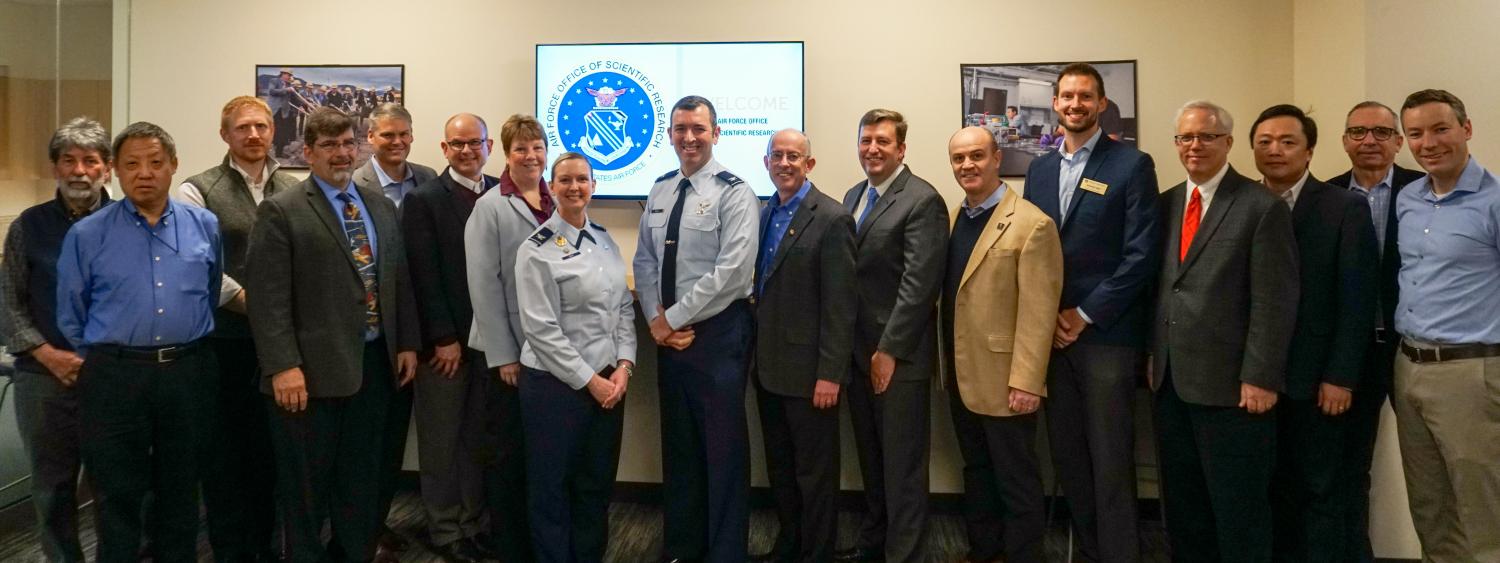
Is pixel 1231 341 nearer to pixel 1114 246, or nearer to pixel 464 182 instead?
pixel 1114 246

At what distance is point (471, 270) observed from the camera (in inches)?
119

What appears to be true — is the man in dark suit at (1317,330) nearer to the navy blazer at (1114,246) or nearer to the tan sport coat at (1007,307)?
the navy blazer at (1114,246)

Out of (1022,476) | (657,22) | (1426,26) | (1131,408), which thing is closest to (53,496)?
(657,22)

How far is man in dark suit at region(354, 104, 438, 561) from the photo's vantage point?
3287 mm

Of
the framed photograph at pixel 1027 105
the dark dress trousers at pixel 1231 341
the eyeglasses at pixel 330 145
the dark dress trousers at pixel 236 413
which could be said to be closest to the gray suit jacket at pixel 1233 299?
the dark dress trousers at pixel 1231 341

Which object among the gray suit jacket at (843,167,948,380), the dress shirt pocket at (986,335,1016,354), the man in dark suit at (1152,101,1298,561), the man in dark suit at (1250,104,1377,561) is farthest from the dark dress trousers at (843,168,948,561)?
the man in dark suit at (1250,104,1377,561)

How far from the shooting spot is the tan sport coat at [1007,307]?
2.97 m

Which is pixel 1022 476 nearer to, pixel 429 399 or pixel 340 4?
pixel 429 399

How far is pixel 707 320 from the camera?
3.04 m

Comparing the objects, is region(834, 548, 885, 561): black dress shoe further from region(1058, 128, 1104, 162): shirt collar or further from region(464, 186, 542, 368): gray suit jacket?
region(1058, 128, 1104, 162): shirt collar

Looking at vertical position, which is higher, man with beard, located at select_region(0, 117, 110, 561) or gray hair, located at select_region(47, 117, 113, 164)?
gray hair, located at select_region(47, 117, 113, 164)

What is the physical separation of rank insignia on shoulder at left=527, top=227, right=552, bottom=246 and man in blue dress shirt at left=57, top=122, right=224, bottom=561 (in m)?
1.08

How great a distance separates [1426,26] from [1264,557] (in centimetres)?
204

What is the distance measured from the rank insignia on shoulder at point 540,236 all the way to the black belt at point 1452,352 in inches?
110
